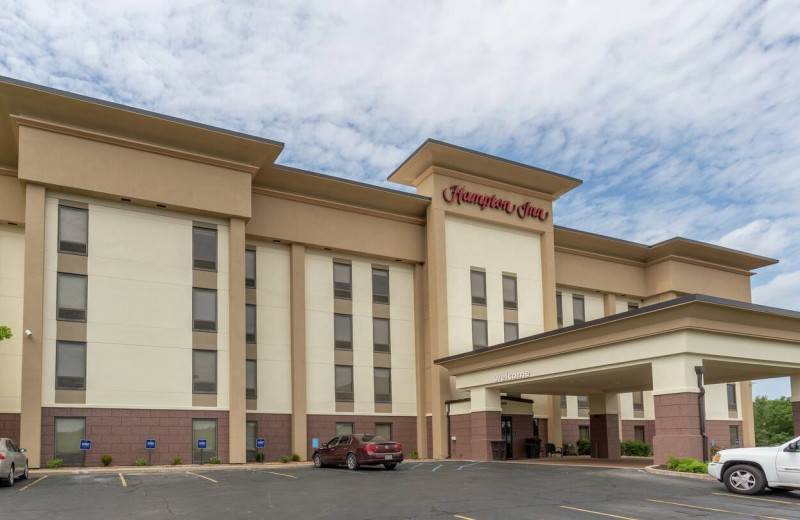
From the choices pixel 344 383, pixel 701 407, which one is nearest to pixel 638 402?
pixel 344 383

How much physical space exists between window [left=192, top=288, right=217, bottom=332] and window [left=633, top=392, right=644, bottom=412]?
29.7 meters

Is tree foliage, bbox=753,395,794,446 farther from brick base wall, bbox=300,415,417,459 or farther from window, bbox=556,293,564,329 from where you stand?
brick base wall, bbox=300,415,417,459

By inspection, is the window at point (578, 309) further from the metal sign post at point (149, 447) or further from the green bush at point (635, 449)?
the metal sign post at point (149, 447)

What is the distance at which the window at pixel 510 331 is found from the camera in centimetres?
4419

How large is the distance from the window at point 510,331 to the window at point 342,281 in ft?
31.9

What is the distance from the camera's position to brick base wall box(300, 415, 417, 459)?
38.0 metres

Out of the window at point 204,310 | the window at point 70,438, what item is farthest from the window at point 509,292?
the window at point 70,438

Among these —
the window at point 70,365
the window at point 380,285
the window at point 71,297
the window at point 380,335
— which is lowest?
the window at point 70,365

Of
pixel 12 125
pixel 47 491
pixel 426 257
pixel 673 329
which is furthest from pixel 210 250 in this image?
pixel 673 329

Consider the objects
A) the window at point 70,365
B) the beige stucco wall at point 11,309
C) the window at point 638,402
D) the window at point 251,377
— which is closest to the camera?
the window at point 70,365

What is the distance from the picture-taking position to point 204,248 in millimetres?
35875

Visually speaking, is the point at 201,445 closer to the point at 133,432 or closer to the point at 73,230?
the point at 133,432

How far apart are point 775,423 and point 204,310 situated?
8648 cm

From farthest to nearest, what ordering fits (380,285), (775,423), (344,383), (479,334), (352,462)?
(775,423)
(479,334)
(380,285)
(344,383)
(352,462)
